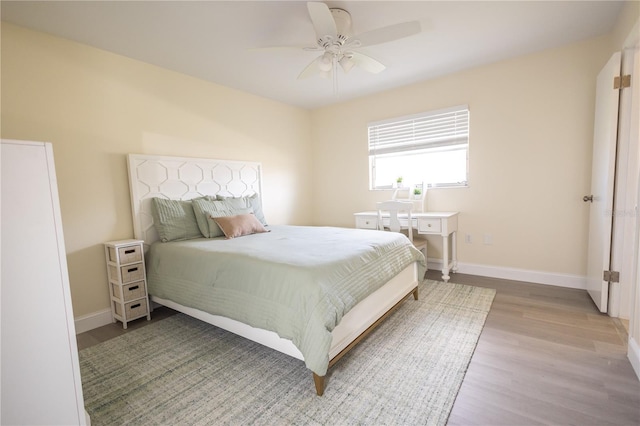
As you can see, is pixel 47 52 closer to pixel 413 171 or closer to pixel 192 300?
pixel 192 300

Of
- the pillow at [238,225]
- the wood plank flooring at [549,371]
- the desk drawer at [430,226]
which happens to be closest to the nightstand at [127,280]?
the pillow at [238,225]

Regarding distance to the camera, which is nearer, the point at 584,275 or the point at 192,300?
the point at 192,300

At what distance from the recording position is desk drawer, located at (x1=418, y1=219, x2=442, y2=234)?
3328mm

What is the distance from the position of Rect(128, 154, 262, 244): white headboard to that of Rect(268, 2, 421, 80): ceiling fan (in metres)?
1.61

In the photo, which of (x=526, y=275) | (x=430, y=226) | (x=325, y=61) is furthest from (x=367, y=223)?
(x=325, y=61)

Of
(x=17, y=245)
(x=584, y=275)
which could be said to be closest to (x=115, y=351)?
(x=17, y=245)

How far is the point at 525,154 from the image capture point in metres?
3.15

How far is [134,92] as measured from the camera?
9.22 ft

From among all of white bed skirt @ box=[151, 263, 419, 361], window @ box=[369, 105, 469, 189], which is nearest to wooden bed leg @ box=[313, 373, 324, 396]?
white bed skirt @ box=[151, 263, 419, 361]

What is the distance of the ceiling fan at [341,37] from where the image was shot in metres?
1.87

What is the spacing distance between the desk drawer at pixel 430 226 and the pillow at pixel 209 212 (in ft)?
6.87

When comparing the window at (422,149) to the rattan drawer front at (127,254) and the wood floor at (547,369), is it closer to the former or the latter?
the wood floor at (547,369)

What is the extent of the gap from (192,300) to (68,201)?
4.39 ft

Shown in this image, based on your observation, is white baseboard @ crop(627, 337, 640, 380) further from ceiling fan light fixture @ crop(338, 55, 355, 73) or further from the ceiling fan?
ceiling fan light fixture @ crop(338, 55, 355, 73)
